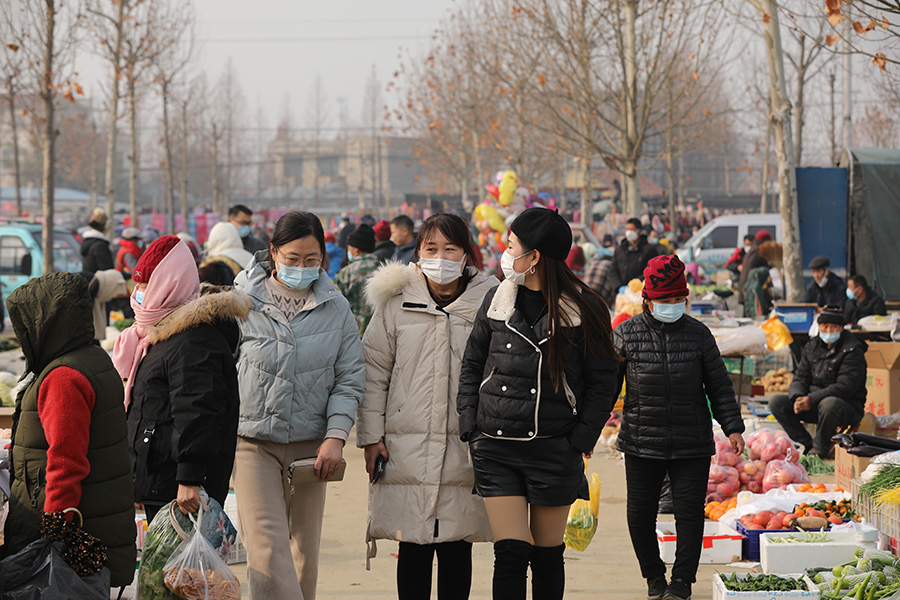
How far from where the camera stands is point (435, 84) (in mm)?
47531

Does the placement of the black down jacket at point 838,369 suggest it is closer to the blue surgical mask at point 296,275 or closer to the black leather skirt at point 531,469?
the black leather skirt at point 531,469

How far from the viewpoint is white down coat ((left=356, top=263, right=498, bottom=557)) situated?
4.55 meters

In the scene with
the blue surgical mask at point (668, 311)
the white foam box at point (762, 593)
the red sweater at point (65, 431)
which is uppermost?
the blue surgical mask at point (668, 311)

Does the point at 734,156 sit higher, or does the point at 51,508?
the point at 734,156

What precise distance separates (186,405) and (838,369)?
6.75 meters

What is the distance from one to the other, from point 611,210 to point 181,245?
41.2 m

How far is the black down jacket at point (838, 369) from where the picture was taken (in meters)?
9.09

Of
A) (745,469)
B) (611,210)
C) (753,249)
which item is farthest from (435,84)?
(745,469)

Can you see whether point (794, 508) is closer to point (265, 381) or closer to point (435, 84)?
point (265, 381)

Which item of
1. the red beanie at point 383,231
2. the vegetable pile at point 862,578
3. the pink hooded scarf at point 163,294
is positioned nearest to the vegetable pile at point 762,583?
the vegetable pile at point 862,578

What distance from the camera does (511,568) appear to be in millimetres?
4320

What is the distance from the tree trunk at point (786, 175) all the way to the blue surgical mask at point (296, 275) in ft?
36.0

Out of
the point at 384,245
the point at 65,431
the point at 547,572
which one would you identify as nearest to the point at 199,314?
the point at 65,431

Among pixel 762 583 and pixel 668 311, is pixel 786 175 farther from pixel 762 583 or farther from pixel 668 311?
pixel 762 583
